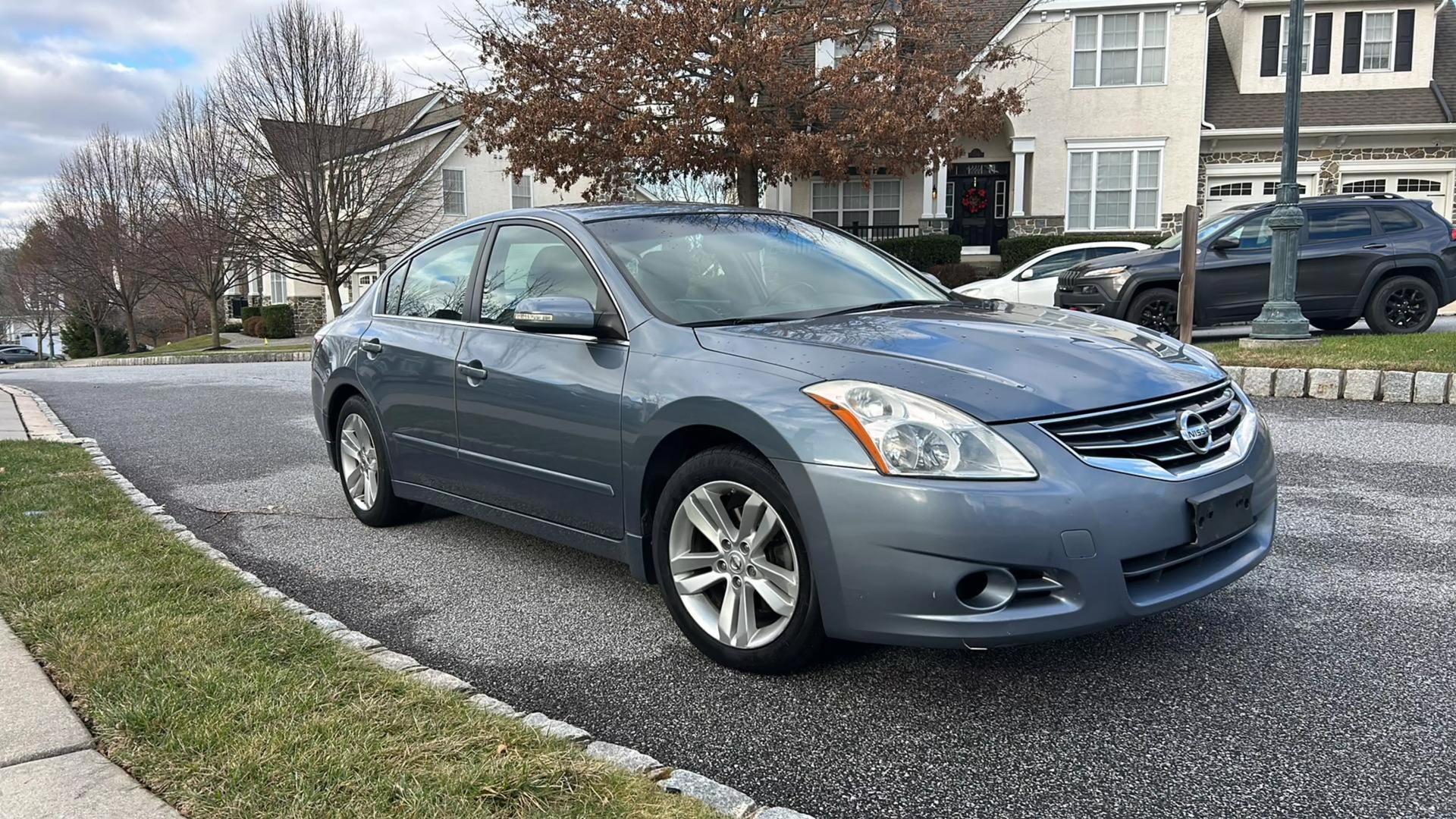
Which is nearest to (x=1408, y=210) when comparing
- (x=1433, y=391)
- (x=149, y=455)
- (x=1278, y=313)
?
(x=1278, y=313)

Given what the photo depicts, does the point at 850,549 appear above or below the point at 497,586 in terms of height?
above

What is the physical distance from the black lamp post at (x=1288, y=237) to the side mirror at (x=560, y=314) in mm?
9334

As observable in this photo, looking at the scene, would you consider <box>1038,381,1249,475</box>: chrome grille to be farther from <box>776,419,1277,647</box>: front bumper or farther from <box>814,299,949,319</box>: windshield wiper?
<box>814,299,949,319</box>: windshield wiper

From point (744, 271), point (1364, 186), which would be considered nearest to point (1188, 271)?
point (744, 271)

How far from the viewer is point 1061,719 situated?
113 inches

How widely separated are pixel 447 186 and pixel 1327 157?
26039 millimetres

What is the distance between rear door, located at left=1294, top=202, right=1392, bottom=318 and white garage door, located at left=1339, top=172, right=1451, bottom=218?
562 inches

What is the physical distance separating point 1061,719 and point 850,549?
0.79 m

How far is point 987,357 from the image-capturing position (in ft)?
10.3

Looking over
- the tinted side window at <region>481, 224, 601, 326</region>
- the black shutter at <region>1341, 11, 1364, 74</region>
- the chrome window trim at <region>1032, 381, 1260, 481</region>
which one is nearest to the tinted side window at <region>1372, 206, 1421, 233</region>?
the chrome window trim at <region>1032, 381, 1260, 481</region>

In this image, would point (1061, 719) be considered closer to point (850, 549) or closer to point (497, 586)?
point (850, 549)

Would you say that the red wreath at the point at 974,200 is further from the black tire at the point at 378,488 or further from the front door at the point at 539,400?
the front door at the point at 539,400

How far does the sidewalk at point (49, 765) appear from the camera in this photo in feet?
7.91

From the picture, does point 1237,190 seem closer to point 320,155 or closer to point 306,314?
point 320,155
